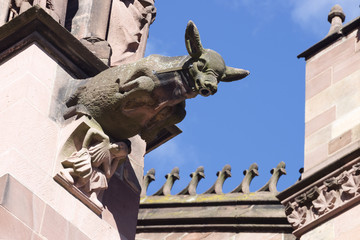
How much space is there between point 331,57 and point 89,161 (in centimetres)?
569

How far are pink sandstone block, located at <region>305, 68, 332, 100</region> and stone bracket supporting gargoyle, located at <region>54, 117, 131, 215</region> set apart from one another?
507 cm

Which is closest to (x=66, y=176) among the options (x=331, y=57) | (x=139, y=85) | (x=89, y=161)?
(x=89, y=161)

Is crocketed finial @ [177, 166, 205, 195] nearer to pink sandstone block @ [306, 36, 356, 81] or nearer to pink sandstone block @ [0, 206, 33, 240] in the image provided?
pink sandstone block @ [306, 36, 356, 81]

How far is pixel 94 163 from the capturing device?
26.2 feet

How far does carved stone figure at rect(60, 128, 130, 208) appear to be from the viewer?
7.85 meters

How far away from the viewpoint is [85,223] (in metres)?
7.82

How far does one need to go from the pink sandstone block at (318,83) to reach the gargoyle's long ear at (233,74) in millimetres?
4821

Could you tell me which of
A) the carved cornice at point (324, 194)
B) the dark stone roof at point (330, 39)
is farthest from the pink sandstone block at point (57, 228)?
the dark stone roof at point (330, 39)

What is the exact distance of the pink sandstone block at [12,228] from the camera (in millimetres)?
7128

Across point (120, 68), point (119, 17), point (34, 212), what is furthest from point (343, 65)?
point (34, 212)

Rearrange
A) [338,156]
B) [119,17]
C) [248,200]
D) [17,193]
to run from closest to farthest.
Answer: [17,193]
[119,17]
[338,156]
[248,200]

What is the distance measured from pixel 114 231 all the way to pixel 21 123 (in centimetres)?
96

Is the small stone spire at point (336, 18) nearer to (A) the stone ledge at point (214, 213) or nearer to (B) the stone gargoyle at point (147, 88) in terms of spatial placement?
(A) the stone ledge at point (214, 213)

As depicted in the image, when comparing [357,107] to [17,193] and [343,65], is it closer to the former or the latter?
[343,65]
